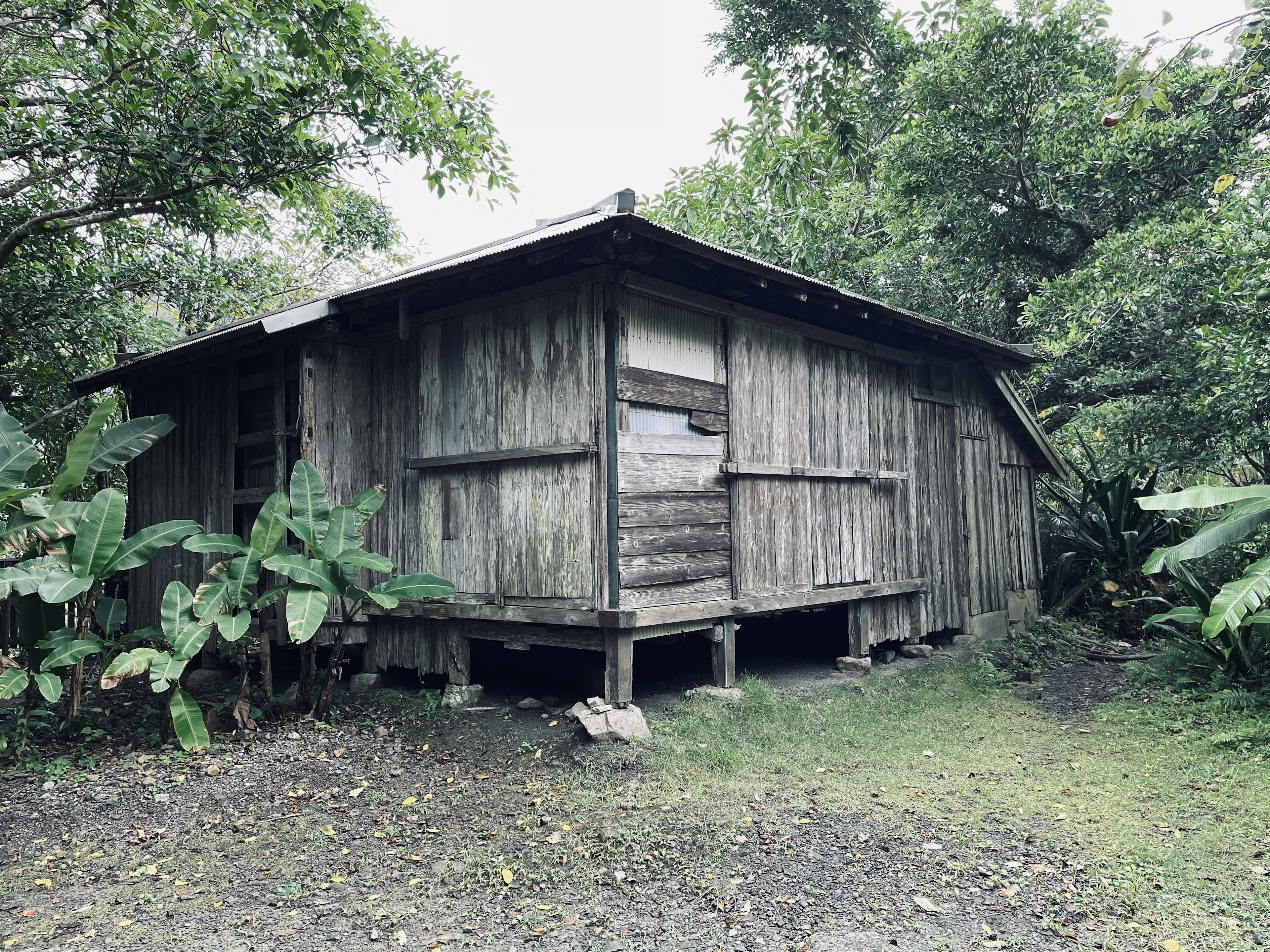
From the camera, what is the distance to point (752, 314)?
7445mm

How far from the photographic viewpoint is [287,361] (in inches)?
296

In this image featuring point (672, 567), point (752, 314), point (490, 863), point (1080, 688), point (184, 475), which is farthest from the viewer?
point (184, 475)

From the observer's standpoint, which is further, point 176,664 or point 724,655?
point 724,655

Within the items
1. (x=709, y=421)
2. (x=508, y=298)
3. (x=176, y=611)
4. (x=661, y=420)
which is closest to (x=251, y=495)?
(x=176, y=611)

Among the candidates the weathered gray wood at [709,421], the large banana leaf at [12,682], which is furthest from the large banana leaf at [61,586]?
the weathered gray wood at [709,421]

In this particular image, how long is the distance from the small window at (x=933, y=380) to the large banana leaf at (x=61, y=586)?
8.22 m

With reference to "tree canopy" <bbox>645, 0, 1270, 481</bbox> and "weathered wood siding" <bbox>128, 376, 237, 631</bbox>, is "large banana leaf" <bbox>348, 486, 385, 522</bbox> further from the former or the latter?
"tree canopy" <bbox>645, 0, 1270, 481</bbox>

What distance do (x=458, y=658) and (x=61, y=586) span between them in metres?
2.93

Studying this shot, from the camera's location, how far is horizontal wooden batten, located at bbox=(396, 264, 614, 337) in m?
6.23

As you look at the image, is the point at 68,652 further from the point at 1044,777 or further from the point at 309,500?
the point at 1044,777

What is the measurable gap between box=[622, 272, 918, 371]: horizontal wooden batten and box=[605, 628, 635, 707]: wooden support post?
264 cm

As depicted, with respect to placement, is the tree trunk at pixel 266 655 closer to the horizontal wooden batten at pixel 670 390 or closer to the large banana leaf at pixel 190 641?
the large banana leaf at pixel 190 641

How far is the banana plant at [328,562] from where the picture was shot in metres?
5.77

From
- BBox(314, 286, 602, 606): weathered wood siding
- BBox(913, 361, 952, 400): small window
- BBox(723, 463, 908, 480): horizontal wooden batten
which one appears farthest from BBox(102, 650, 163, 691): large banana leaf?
BBox(913, 361, 952, 400): small window
